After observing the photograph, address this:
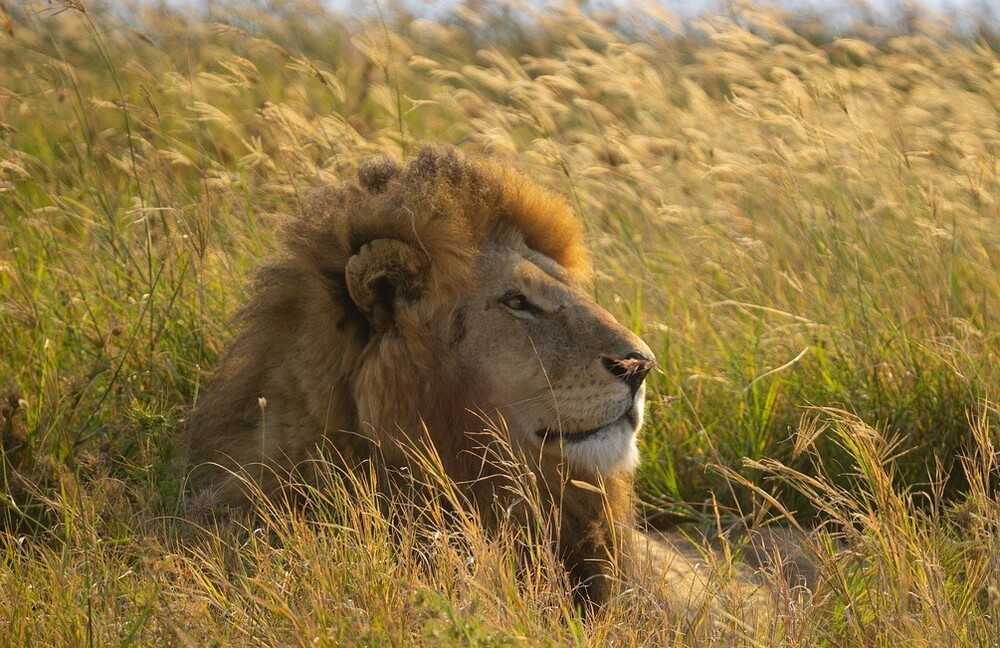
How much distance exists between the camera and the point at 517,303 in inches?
156

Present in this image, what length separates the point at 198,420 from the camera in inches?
164

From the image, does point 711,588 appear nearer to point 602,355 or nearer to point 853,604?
point 853,604

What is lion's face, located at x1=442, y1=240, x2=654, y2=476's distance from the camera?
3.77m

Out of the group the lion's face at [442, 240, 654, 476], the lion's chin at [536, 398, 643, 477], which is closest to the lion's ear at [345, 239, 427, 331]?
the lion's face at [442, 240, 654, 476]

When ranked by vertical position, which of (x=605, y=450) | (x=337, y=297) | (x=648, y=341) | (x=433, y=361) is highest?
(x=337, y=297)

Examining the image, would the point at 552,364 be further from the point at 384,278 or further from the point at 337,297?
the point at 337,297

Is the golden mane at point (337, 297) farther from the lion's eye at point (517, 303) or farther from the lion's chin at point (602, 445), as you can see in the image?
the lion's chin at point (602, 445)

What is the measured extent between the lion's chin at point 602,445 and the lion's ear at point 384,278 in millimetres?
515

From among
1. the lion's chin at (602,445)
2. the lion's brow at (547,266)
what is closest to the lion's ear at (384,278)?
the lion's brow at (547,266)

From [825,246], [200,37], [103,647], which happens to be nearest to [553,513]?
[103,647]

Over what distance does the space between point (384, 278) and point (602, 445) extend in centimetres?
72

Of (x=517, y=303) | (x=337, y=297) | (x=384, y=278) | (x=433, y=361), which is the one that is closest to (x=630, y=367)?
(x=517, y=303)

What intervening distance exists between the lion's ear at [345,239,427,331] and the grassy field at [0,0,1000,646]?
0.52 m

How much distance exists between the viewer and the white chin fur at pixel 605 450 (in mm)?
3783
